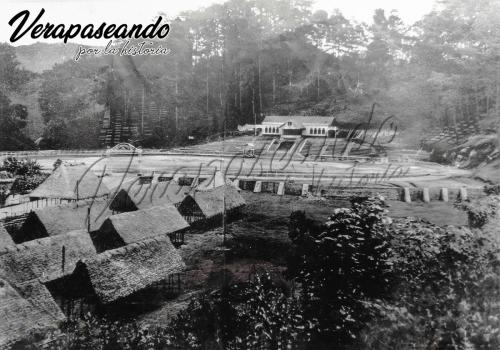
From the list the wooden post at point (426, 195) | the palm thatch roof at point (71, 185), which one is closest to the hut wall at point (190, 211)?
the palm thatch roof at point (71, 185)

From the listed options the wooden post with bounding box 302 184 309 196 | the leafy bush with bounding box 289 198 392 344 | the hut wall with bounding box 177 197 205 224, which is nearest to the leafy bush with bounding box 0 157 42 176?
the hut wall with bounding box 177 197 205 224

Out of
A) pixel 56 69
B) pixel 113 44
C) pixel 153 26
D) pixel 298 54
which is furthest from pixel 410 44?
pixel 56 69

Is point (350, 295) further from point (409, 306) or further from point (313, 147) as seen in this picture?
point (313, 147)

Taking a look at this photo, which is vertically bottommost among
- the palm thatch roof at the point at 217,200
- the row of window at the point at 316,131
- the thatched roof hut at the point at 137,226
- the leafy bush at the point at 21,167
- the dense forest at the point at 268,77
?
the thatched roof hut at the point at 137,226

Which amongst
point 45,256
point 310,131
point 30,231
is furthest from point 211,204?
point 30,231

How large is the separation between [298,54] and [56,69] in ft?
18.8

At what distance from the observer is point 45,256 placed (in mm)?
10977

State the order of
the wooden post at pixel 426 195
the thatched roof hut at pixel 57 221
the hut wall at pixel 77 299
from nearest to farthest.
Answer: the wooden post at pixel 426 195
the hut wall at pixel 77 299
the thatched roof hut at pixel 57 221

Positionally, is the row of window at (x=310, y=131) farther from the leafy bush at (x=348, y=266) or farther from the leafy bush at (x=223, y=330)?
the leafy bush at (x=223, y=330)

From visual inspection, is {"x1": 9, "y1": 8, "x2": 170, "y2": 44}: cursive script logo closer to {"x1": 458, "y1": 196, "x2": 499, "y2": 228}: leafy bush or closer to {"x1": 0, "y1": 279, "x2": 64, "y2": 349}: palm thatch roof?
{"x1": 0, "y1": 279, "x2": 64, "y2": 349}: palm thatch roof

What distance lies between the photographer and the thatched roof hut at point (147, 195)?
494 inches

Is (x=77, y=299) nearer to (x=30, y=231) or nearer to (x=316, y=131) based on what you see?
(x=30, y=231)

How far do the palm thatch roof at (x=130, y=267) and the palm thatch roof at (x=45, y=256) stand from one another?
1279 millimetres

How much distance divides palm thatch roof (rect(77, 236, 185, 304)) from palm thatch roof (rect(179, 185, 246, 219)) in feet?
4.69
